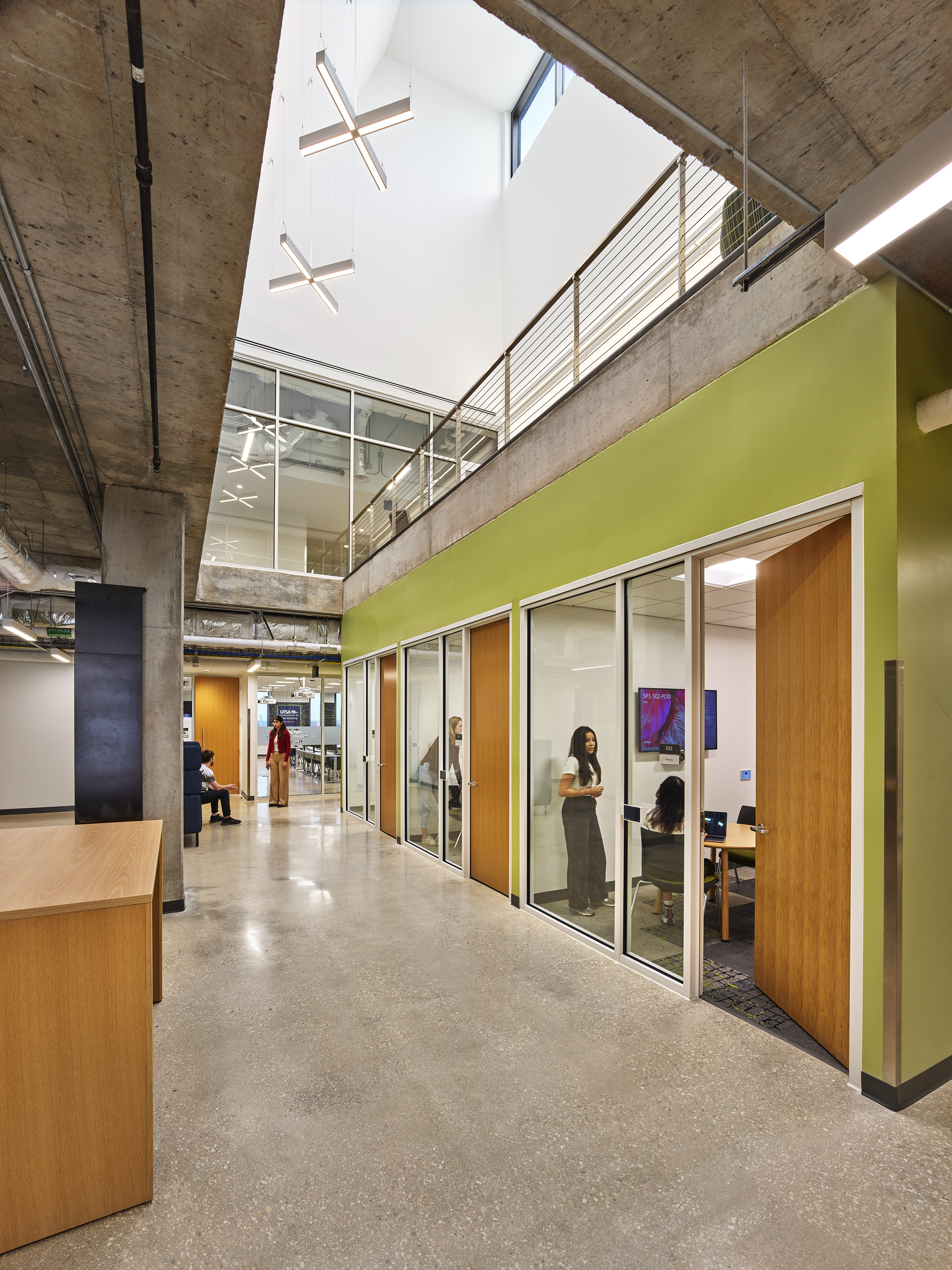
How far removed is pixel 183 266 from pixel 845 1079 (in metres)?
4.67

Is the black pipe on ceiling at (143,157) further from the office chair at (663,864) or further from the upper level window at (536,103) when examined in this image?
the upper level window at (536,103)

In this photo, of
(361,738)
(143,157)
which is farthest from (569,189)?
(143,157)

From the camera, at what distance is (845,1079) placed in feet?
9.00

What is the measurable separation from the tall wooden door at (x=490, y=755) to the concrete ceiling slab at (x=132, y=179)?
10.3 feet

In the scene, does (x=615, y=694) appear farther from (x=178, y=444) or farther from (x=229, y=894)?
(x=229, y=894)

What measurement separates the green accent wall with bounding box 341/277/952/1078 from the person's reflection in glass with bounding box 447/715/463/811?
250 centimetres

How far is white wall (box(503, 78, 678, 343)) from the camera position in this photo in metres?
9.05

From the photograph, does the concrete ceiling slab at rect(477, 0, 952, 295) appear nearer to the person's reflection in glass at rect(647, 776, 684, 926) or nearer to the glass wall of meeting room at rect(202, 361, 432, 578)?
the person's reflection in glass at rect(647, 776, 684, 926)

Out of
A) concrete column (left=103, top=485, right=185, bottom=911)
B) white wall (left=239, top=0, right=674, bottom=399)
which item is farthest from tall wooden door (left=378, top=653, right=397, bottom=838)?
white wall (left=239, top=0, right=674, bottom=399)

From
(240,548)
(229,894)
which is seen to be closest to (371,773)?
(229,894)

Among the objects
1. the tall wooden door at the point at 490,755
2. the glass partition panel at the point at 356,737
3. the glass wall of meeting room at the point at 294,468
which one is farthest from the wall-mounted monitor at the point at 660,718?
the glass wall of meeting room at the point at 294,468

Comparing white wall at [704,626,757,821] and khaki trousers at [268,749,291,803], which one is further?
khaki trousers at [268,749,291,803]

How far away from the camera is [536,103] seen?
1280cm

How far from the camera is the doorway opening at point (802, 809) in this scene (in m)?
2.93
